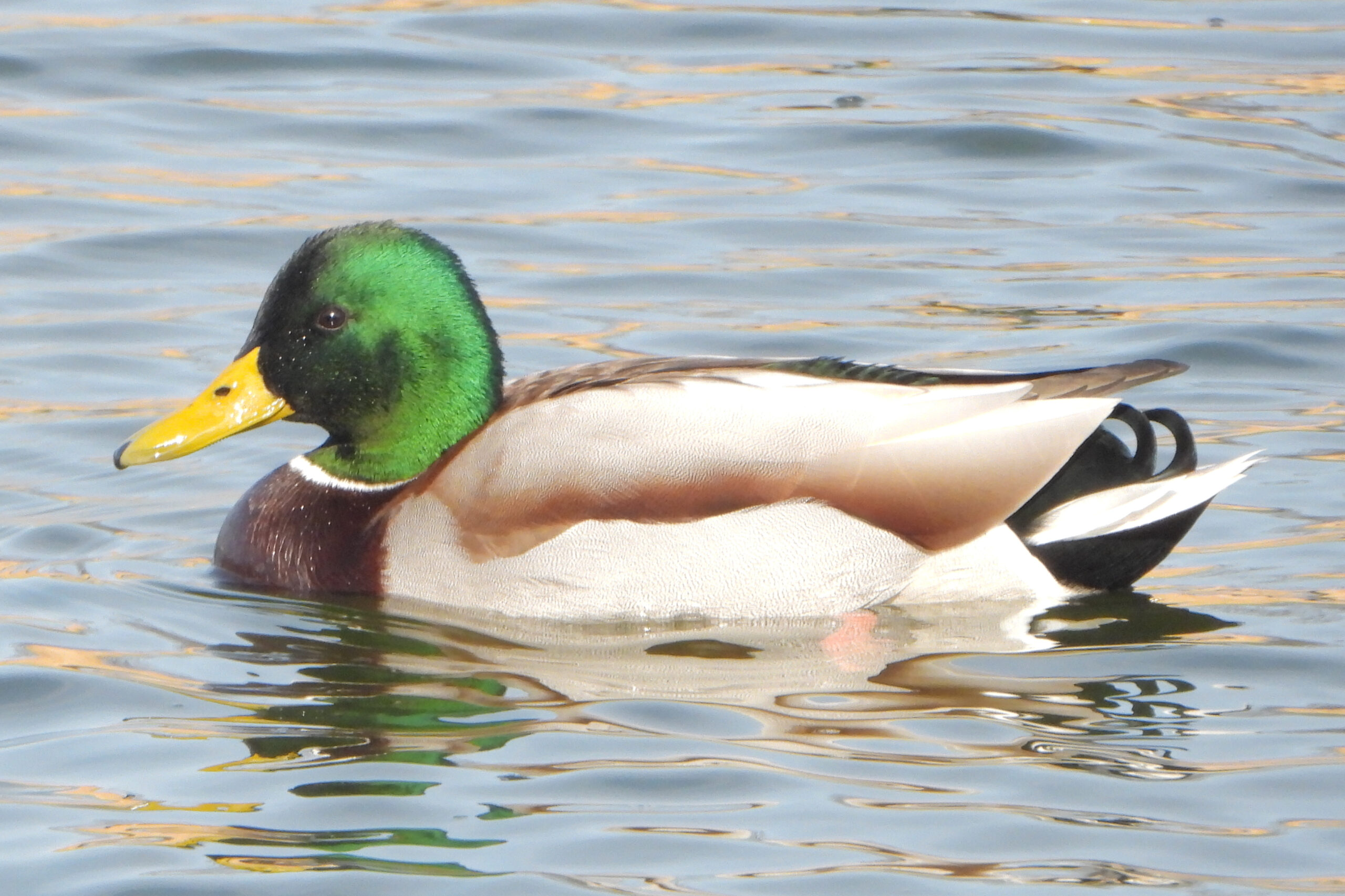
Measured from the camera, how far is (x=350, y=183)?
10.7m

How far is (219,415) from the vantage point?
6.41 m

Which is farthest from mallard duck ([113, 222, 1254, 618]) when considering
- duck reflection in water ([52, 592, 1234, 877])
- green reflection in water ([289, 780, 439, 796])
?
green reflection in water ([289, 780, 439, 796])

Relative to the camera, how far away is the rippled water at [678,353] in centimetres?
A: 466

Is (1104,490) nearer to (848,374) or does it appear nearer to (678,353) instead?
(848,374)

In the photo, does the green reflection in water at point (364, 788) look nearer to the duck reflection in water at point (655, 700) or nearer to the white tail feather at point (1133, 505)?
the duck reflection in water at point (655, 700)

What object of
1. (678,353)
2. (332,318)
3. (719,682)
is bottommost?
(719,682)

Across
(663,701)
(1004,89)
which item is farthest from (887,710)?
(1004,89)

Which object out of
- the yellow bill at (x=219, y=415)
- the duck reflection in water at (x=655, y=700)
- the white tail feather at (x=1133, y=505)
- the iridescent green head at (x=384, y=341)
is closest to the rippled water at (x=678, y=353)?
the duck reflection in water at (x=655, y=700)

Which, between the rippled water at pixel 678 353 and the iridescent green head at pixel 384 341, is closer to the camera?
the rippled water at pixel 678 353

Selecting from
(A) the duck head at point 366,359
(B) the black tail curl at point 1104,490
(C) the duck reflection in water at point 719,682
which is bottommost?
(C) the duck reflection in water at point 719,682

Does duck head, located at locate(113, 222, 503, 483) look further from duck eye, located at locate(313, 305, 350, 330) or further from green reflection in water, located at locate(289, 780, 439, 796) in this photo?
green reflection in water, located at locate(289, 780, 439, 796)

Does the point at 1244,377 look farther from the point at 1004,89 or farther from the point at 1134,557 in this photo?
the point at 1004,89

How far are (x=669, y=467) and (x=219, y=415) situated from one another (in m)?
1.32

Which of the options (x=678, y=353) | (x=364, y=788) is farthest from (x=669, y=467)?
(x=678, y=353)
